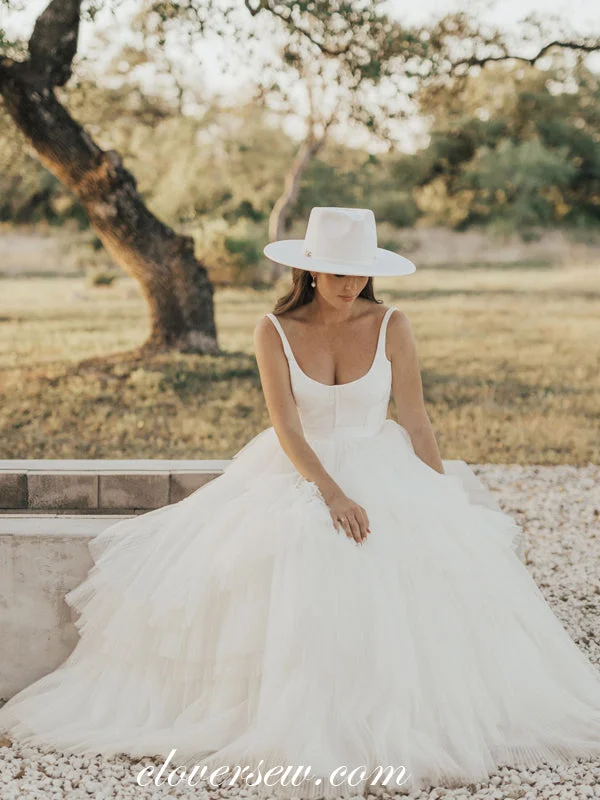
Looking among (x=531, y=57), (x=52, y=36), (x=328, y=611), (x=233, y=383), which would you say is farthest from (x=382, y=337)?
(x=531, y=57)

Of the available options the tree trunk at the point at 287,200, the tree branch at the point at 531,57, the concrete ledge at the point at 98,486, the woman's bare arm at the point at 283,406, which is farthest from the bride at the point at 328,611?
the tree trunk at the point at 287,200

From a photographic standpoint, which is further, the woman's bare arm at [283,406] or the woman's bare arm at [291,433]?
the woman's bare arm at [283,406]

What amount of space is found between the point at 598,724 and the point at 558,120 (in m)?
24.0

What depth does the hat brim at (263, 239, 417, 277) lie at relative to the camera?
9.62 feet

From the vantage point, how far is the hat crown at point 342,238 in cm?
295

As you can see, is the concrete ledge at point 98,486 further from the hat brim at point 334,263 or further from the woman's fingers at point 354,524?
the woman's fingers at point 354,524

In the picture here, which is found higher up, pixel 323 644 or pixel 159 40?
pixel 159 40

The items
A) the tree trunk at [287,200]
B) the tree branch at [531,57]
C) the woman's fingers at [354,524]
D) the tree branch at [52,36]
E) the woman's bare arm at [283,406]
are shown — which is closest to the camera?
the woman's fingers at [354,524]

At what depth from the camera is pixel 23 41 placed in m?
9.08

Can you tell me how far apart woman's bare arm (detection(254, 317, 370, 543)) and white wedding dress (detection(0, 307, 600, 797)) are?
28 millimetres

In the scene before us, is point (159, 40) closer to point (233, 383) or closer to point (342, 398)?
point (233, 383)

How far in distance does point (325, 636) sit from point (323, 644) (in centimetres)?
2

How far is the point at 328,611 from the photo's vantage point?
103 inches

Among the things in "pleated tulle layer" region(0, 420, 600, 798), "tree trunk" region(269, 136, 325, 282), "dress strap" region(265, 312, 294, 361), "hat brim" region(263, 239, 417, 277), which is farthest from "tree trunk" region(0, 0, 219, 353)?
"tree trunk" region(269, 136, 325, 282)
